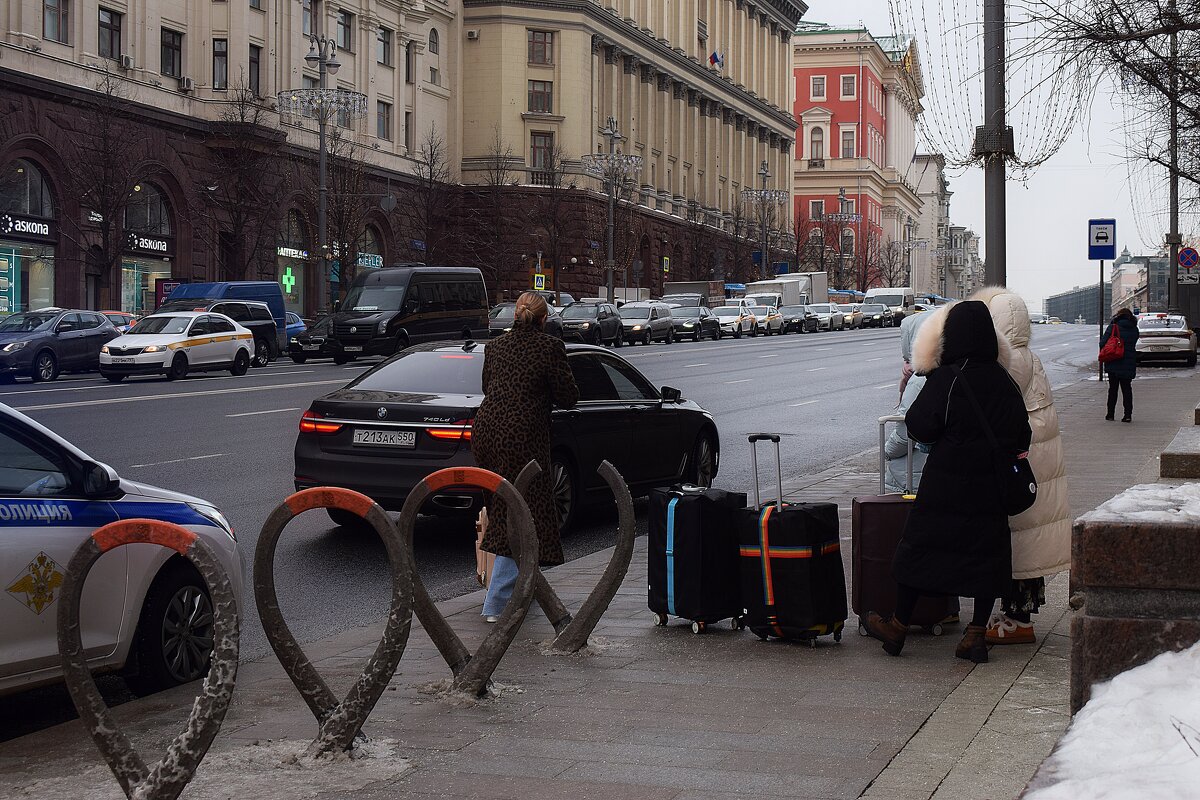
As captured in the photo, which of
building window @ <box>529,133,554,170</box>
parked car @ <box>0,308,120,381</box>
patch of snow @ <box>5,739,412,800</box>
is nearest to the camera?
patch of snow @ <box>5,739,412,800</box>

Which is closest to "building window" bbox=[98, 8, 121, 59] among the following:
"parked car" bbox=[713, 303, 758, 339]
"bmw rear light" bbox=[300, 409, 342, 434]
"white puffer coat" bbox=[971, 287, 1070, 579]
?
"parked car" bbox=[713, 303, 758, 339]

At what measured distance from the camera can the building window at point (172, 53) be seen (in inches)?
2003

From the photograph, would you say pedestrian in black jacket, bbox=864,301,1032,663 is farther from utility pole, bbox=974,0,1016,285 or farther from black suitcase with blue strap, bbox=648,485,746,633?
utility pole, bbox=974,0,1016,285

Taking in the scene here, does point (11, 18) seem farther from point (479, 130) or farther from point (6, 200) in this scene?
point (479, 130)

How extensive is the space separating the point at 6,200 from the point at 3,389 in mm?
14205

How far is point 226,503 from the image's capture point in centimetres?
1352

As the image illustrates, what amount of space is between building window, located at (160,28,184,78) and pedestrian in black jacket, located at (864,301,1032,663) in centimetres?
4738

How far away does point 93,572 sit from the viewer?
6621mm

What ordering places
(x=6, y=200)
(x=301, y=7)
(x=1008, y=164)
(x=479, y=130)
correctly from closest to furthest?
(x=1008, y=164) < (x=6, y=200) < (x=301, y=7) < (x=479, y=130)

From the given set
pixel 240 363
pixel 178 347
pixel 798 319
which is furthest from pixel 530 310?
pixel 798 319

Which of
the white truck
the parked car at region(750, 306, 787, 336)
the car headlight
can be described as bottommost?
the car headlight

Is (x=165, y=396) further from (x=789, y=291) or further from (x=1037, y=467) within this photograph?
(x=789, y=291)

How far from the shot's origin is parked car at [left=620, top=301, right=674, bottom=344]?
56281 millimetres

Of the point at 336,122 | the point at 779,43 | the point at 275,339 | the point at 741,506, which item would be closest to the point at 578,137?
the point at 336,122
